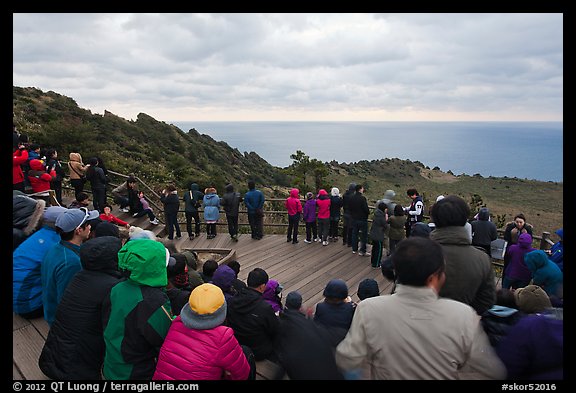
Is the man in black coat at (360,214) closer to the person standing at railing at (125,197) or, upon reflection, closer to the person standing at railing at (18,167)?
the person standing at railing at (125,197)

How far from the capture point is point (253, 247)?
8312 mm

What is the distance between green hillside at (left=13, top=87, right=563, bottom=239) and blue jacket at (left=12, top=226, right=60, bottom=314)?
34.6ft

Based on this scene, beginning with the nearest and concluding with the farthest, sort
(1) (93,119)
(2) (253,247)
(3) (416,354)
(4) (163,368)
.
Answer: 1. (3) (416,354)
2. (4) (163,368)
3. (2) (253,247)
4. (1) (93,119)

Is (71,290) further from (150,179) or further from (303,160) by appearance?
(303,160)

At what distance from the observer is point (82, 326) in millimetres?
2619

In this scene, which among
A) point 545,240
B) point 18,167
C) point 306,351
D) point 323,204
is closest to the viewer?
point 306,351

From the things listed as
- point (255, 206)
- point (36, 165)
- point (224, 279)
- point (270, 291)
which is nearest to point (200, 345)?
point (224, 279)

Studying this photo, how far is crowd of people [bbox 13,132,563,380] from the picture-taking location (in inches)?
69.0

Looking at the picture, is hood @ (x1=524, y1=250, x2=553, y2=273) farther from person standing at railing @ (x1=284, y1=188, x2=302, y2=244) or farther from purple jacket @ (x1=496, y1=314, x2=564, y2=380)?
person standing at railing @ (x1=284, y1=188, x2=302, y2=244)

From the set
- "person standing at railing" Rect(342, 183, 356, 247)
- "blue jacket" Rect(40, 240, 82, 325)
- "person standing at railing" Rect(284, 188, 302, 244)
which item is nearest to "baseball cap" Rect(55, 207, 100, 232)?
"blue jacket" Rect(40, 240, 82, 325)

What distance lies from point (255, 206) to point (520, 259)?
5470 millimetres

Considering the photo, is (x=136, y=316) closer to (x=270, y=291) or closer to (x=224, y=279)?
(x=224, y=279)
